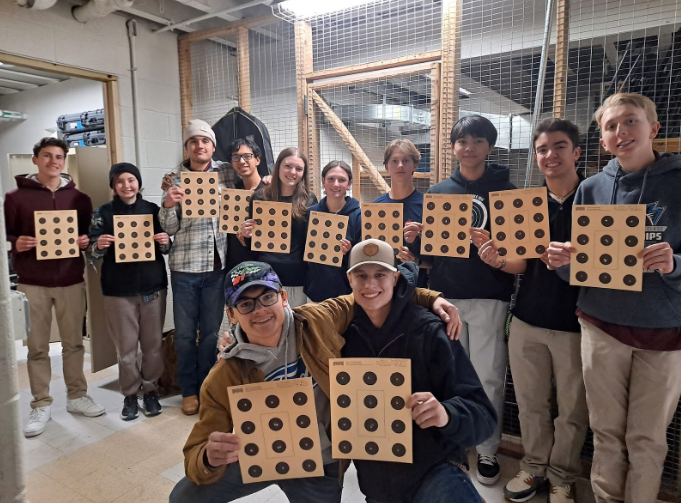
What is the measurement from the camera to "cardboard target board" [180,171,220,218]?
2549mm

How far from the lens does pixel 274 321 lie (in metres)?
1.36

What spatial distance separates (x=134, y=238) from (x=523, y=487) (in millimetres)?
2420

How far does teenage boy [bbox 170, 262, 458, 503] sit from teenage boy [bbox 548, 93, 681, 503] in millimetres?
731

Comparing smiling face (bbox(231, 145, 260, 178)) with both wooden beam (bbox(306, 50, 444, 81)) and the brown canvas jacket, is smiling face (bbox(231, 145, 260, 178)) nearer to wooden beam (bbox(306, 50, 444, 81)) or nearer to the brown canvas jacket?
wooden beam (bbox(306, 50, 444, 81))

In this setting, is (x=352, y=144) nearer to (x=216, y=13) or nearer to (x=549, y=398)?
(x=216, y=13)

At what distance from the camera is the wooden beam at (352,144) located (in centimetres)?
294

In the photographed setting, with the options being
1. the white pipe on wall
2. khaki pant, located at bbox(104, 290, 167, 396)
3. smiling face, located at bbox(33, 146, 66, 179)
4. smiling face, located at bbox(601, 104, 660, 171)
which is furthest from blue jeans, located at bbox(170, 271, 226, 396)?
smiling face, located at bbox(601, 104, 660, 171)

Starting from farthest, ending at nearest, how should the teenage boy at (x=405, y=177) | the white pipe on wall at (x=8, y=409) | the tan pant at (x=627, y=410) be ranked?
1. the teenage boy at (x=405, y=177)
2. the tan pant at (x=627, y=410)
3. the white pipe on wall at (x=8, y=409)

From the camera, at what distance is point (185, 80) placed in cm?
380

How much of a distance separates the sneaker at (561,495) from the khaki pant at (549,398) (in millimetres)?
23

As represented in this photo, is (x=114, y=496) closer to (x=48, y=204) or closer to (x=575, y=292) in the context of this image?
(x=48, y=204)

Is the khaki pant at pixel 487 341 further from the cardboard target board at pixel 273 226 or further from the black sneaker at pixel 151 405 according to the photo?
the black sneaker at pixel 151 405

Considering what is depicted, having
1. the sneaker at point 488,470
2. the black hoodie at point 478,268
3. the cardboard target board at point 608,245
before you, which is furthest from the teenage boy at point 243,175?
the cardboard target board at point 608,245

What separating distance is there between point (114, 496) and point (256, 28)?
10.2ft
